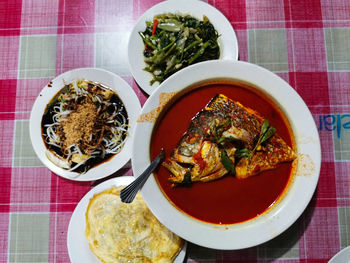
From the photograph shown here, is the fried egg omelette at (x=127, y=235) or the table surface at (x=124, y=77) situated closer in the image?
the fried egg omelette at (x=127, y=235)

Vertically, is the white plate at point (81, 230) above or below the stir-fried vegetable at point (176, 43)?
below

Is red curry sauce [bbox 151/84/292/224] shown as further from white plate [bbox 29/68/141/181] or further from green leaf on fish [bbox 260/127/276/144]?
white plate [bbox 29/68/141/181]

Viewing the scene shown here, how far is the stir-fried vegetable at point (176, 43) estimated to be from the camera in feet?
8.04

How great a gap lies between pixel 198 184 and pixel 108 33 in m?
1.53

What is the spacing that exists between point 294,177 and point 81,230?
64.1 inches

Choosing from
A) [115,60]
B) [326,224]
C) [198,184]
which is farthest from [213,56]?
[326,224]

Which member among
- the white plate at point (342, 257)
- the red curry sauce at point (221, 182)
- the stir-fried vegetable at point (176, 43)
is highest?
the stir-fried vegetable at point (176, 43)

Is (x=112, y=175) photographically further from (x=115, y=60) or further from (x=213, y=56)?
(x=213, y=56)

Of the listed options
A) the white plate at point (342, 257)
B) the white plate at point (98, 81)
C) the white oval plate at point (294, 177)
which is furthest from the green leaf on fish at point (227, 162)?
the white plate at point (342, 257)

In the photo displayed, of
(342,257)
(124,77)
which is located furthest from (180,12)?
(342,257)

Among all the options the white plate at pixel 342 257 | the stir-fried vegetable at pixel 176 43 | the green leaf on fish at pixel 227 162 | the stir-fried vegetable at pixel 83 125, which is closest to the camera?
the green leaf on fish at pixel 227 162

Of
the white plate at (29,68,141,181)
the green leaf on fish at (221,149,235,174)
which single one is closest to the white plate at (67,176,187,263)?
the white plate at (29,68,141,181)

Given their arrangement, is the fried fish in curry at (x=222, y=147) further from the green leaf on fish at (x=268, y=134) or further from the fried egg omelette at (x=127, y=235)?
the fried egg omelette at (x=127, y=235)

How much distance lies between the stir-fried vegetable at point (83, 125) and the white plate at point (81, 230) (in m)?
0.20
